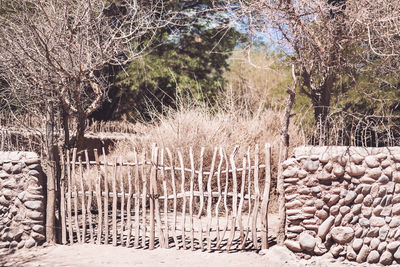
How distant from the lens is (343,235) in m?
5.58

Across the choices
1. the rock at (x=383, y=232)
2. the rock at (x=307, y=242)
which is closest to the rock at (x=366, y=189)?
the rock at (x=383, y=232)

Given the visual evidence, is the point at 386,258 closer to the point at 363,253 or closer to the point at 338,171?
the point at 363,253

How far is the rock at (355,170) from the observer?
5.57 meters

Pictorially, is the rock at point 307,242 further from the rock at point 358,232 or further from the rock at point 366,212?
the rock at point 366,212

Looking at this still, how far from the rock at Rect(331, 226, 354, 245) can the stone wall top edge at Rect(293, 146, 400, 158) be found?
912 mm

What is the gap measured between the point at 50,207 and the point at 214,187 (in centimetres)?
323

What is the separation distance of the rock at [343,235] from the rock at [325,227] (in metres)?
0.10

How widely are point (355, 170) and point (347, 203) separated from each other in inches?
16.2

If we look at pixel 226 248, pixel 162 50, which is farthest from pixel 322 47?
pixel 162 50

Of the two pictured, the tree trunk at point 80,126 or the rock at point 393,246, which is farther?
the tree trunk at point 80,126

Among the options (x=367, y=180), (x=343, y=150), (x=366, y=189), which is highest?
(x=343, y=150)

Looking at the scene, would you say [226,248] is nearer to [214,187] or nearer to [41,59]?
[214,187]

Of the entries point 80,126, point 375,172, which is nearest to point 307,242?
point 375,172

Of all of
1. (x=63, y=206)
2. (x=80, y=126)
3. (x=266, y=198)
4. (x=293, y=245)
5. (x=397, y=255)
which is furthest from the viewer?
(x=80, y=126)
